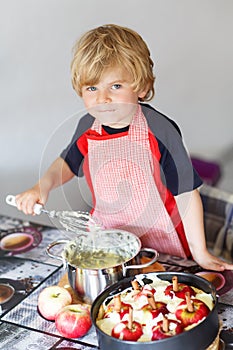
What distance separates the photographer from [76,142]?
132cm

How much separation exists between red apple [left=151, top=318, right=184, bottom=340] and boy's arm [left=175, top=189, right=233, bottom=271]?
0.33m

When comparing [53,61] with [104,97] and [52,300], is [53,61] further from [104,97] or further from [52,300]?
[52,300]

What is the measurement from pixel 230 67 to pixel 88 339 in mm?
1706

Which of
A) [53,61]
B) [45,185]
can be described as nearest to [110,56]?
[45,185]

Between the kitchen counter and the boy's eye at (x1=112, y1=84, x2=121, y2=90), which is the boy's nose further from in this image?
the kitchen counter

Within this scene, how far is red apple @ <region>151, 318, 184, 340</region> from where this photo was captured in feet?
3.15

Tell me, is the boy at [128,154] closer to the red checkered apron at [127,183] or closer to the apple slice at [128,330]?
the red checkered apron at [127,183]

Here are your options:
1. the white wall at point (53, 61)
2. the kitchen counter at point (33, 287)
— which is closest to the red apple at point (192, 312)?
the kitchen counter at point (33, 287)

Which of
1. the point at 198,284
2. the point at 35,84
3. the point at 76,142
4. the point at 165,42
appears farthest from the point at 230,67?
the point at 198,284

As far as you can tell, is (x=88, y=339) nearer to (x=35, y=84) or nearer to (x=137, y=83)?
(x=137, y=83)

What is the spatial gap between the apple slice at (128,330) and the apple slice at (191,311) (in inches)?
2.7

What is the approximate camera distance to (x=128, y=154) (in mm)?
1235

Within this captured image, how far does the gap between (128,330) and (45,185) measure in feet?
1.55

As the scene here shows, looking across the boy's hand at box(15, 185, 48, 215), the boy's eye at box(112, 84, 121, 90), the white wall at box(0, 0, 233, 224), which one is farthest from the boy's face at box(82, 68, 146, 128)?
the boy's hand at box(15, 185, 48, 215)
